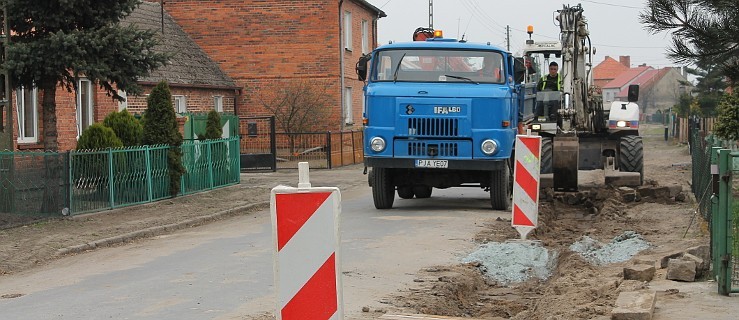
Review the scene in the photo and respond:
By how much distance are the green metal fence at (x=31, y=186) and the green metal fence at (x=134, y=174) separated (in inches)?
9.5

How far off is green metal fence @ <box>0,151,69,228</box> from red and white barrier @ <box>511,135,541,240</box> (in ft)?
25.0

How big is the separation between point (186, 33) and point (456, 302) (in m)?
30.4

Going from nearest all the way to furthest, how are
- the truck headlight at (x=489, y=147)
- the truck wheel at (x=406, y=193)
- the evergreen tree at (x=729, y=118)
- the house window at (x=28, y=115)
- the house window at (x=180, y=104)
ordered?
the truck headlight at (x=489, y=147), the truck wheel at (x=406, y=193), the house window at (x=28, y=115), the evergreen tree at (x=729, y=118), the house window at (x=180, y=104)

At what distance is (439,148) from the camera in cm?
1780

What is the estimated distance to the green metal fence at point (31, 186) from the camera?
1648cm

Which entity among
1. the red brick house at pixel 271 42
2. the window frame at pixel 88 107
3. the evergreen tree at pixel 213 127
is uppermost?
the red brick house at pixel 271 42

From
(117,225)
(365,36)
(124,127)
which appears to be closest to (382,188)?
(117,225)

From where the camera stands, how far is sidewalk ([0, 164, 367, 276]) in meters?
14.0

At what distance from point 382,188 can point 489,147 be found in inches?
84.6

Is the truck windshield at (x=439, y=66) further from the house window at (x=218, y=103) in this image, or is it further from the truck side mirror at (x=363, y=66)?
the house window at (x=218, y=103)

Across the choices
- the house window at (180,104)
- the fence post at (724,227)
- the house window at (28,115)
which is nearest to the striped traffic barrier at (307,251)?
the fence post at (724,227)

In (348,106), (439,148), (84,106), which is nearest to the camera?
(439,148)

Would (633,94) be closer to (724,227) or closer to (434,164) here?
(434,164)

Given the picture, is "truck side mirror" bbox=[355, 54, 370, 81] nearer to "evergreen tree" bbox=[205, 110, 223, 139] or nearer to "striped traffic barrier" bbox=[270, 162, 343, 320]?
"evergreen tree" bbox=[205, 110, 223, 139]
